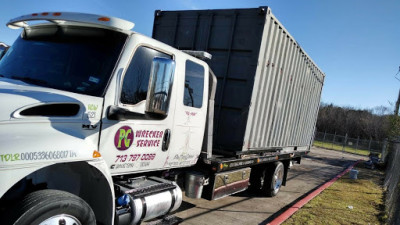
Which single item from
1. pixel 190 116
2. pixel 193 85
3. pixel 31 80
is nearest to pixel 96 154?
pixel 31 80

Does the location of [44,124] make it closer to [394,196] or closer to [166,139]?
[166,139]

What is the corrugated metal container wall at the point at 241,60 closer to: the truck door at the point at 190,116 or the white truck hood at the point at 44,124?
the truck door at the point at 190,116

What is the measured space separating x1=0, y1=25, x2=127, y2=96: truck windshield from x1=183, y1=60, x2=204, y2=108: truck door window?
3.84 ft

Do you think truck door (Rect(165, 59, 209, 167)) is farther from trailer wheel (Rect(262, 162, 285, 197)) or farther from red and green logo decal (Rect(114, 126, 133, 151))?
trailer wheel (Rect(262, 162, 285, 197))

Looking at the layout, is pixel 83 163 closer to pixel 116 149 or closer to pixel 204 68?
pixel 116 149

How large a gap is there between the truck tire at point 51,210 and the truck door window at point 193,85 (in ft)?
6.35

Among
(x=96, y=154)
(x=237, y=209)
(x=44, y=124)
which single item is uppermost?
(x=44, y=124)

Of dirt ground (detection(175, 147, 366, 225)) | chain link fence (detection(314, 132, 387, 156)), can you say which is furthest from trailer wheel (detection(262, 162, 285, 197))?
chain link fence (detection(314, 132, 387, 156))

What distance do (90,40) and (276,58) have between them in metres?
4.09

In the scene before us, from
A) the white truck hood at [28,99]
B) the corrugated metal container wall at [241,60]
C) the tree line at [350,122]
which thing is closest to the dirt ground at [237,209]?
the corrugated metal container wall at [241,60]

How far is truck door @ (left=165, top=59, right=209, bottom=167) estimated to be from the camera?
4133mm

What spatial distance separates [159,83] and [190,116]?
1.42m

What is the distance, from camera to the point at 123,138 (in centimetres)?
337

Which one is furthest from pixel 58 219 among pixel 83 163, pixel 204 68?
pixel 204 68
